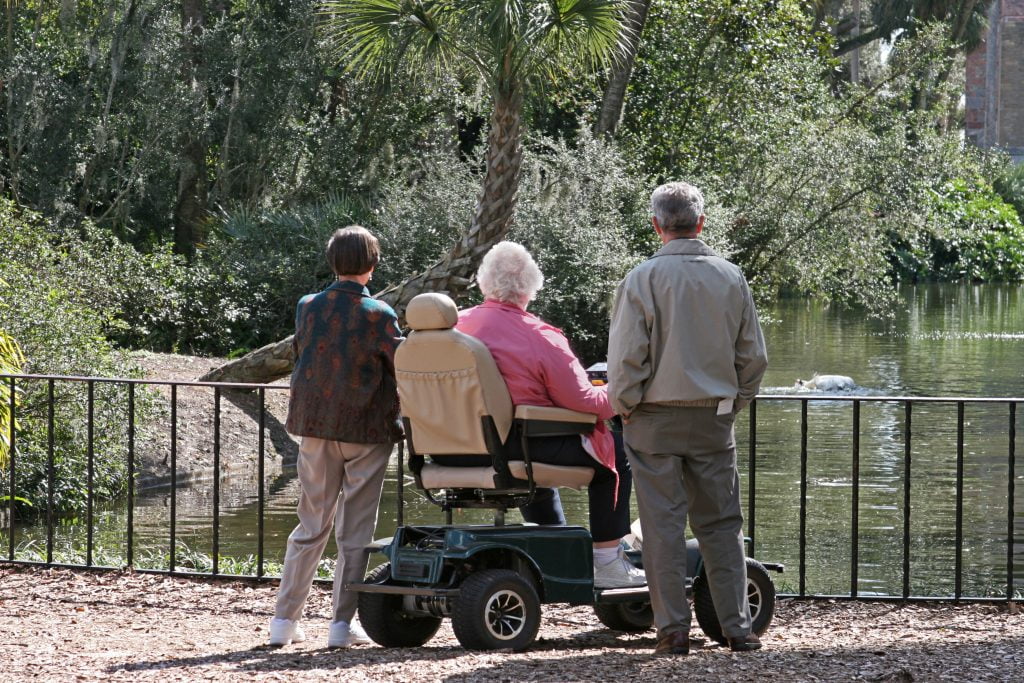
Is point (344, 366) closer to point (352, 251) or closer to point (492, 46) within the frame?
point (352, 251)

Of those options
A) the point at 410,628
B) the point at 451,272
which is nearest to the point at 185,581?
the point at 410,628

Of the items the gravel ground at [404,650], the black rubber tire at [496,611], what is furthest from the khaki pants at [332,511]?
the black rubber tire at [496,611]

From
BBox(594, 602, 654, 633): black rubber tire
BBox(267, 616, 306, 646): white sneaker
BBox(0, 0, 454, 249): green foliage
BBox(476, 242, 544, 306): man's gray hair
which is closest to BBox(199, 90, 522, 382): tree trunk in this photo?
BBox(0, 0, 454, 249): green foliage

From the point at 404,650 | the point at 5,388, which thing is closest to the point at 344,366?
the point at 404,650

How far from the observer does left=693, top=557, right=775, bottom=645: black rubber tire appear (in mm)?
5297

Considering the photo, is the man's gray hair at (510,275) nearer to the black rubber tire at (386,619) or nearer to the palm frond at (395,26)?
the black rubber tire at (386,619)

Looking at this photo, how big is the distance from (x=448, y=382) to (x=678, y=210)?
3.45 feet

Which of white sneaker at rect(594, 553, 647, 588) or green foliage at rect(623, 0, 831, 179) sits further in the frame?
green foliage at rect(623, 0, 831, 179)

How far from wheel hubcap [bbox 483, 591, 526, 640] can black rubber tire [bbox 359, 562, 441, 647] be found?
0.30 metres

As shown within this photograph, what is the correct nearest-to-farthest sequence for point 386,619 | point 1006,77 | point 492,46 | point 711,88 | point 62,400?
point 386,619 < point 62,400 < point 492,46 < point 711,88 < point 1006,77

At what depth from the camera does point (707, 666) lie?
4652mm

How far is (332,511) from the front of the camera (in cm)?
550

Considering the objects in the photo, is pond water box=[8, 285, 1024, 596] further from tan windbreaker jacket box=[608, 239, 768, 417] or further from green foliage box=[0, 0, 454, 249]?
green foliage box=[0, 0, 454, 249]

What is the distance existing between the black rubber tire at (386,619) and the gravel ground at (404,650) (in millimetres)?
70
